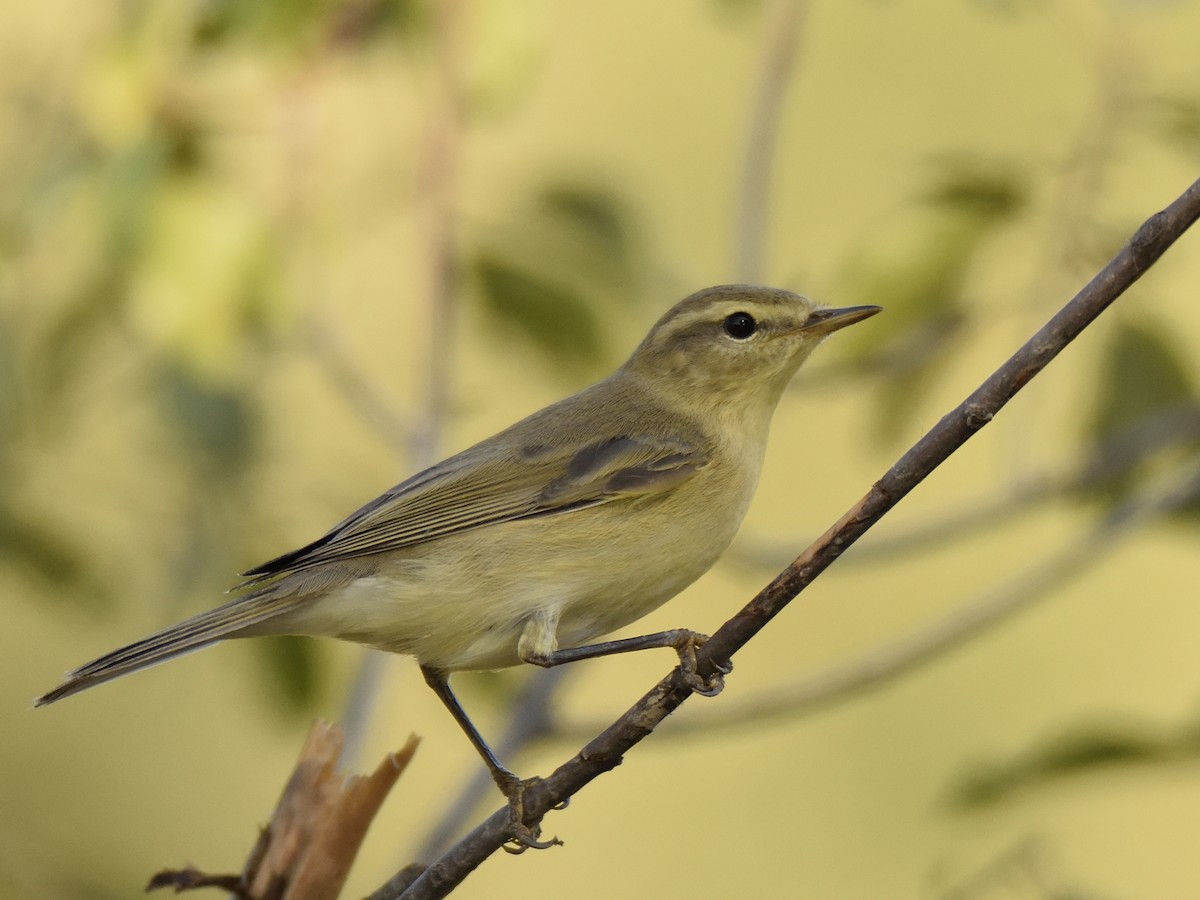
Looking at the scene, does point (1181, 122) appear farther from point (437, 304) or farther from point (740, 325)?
point (437, 304)

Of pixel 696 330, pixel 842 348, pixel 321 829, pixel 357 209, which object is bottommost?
pixel 321 829

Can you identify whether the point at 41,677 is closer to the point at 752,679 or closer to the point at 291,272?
the point at 752,679

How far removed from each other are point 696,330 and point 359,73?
36.9 inches

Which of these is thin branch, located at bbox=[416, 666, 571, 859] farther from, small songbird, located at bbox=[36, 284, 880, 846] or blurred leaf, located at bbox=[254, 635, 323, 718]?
blurred leaf, located at bbox=[254, 635, 323, 718]

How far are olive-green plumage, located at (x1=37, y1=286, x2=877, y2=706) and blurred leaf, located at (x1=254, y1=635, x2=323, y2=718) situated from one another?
0.35 metres

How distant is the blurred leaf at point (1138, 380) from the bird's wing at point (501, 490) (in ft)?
2.63

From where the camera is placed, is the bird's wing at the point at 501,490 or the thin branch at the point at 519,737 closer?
the bird's wing at the point at 501,490

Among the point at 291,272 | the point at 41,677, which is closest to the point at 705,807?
the point at 41,677

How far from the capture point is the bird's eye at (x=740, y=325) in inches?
137

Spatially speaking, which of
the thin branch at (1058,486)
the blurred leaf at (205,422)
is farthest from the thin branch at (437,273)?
the thin branch at (1058,486)

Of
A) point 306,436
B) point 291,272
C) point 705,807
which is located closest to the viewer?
point 291,272

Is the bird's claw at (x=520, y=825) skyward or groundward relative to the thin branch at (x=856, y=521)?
skyward

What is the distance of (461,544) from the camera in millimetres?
3250

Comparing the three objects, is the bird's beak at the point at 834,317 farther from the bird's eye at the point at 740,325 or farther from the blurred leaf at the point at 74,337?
the blurred leaf at the point at 74,337
